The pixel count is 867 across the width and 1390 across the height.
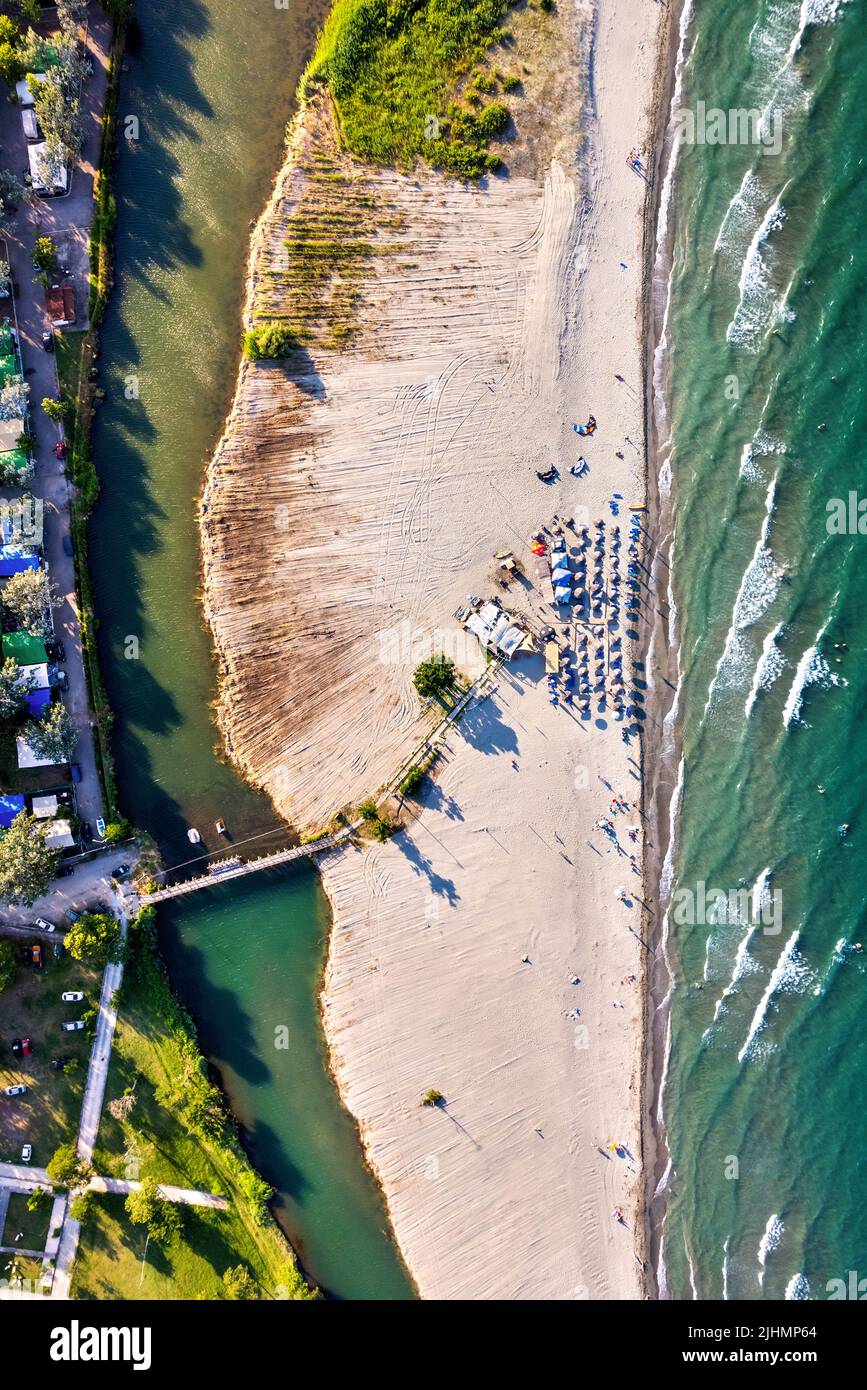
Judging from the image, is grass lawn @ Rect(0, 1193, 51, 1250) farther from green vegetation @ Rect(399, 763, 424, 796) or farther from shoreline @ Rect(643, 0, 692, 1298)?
shoreline @ Rect(643, 0, 692, 1298)

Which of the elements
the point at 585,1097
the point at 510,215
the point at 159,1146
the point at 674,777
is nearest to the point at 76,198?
the point at 510,215

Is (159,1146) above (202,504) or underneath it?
underneath

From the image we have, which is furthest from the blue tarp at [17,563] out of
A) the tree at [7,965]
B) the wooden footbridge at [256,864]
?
→ the tree at [7,965]

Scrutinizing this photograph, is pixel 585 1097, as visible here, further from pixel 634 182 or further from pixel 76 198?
pixel 76 198

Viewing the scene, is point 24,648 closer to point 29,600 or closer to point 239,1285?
point 29,600

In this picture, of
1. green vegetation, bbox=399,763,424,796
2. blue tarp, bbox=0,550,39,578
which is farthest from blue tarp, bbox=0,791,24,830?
green vegetation, bbox=399,763,424,796

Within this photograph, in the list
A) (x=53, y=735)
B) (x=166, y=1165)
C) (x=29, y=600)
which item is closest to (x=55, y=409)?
(x=29, y=600)
